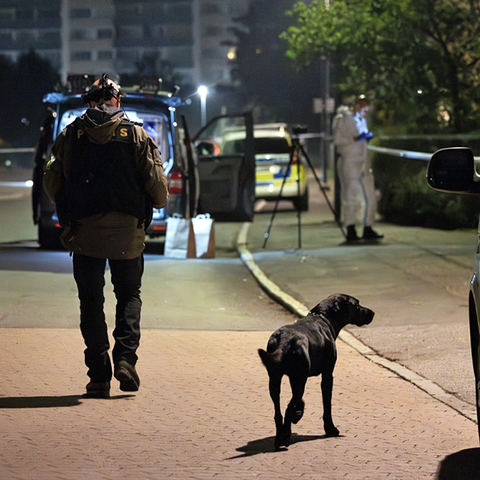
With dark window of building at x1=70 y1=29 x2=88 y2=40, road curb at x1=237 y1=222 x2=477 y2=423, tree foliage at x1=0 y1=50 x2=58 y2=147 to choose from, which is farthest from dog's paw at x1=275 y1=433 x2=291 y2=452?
dark window of building at x1=70 y1=29 x2=88 y2=40

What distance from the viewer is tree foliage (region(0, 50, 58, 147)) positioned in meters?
64.6

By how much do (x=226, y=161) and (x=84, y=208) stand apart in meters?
10.3

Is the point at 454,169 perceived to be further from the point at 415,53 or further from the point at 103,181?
the point at 415,53

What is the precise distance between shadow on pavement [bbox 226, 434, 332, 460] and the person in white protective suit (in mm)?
10078

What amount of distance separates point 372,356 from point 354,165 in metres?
7.75

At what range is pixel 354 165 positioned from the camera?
15719 millimetres

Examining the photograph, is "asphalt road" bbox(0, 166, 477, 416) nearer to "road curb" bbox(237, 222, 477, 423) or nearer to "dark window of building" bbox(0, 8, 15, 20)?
"road curb" bbox(237, 222, 477, 423)

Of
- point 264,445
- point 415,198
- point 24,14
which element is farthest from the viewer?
point 24,14

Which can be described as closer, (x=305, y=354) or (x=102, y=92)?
(x=305, y=354)

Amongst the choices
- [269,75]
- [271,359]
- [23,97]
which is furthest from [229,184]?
[269,75]

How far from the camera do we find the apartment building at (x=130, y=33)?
137 metres

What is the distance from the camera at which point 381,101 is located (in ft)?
72.4

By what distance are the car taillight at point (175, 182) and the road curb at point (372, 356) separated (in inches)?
59.2

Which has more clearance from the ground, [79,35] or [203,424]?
[79,35]
